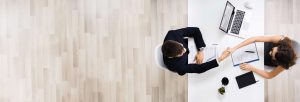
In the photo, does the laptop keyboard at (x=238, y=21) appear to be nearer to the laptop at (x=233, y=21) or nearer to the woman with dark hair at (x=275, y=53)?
the laptop at (x=233, y=21)

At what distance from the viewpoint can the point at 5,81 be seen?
3559 millimetres

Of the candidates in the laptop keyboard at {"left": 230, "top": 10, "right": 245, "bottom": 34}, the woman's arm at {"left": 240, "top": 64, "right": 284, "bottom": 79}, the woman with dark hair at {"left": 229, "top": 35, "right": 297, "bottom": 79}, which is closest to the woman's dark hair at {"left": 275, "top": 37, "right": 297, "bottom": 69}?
the woman with dark hair at {"left": 229, "top": 35, "right": 297, "bottom": 79}

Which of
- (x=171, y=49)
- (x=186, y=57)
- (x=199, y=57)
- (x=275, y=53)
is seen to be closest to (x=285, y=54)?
(x=275, y=53)

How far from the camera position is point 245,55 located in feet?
11.2

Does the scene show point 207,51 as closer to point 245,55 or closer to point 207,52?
point 207,52

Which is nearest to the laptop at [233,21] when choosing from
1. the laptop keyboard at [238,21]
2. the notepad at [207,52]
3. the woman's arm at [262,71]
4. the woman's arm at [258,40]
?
the laptop keyboard at [238,21]

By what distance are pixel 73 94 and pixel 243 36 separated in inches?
78.4

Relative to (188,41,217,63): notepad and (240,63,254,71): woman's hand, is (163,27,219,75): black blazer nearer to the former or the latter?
(188,41,217,63): notepad

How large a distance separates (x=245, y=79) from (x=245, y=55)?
248 mm

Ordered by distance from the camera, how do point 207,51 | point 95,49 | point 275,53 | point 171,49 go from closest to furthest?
point 171,49
point 275,53
point 207,51
point 95,49

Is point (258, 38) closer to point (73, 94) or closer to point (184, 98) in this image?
point (184, 98)

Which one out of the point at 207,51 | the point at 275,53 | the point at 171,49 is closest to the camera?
the point at 171,49

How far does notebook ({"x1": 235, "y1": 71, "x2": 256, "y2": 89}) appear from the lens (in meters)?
3.40

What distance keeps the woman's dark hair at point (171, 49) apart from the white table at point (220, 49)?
519 millimetres
